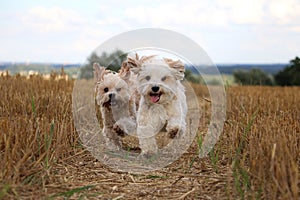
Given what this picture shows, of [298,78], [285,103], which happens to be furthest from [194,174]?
[298,78]

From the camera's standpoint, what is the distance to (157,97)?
4.51 m

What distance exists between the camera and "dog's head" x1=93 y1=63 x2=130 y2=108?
204 inches

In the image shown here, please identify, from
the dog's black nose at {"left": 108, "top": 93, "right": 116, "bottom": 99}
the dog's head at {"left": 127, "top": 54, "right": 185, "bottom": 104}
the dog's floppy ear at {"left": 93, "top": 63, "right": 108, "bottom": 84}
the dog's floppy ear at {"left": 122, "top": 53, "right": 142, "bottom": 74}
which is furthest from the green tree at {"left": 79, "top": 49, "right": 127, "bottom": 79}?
the dog's head at {"left": 127, "top": 54, "right": 185, "bottom": 104}

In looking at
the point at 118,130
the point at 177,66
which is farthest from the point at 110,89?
the point at 177,66

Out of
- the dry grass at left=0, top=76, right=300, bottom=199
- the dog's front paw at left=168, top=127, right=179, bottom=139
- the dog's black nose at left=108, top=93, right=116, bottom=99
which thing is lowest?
the dry grass at left=0, top=76, right=300, bottom=199

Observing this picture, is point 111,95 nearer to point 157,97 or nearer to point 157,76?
point 157,97

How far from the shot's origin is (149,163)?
452 centimetres

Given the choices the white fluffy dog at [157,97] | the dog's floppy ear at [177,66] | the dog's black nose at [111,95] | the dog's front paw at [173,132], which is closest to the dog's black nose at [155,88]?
the white fluffy dog at [157,97]

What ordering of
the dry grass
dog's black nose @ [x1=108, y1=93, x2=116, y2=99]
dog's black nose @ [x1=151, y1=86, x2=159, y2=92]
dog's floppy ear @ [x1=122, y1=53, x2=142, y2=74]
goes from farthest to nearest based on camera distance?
dog's black nose @ [x1=108, y1=93, x2=116, y2=99], dog's floppy ear @ [x1=122, y1=53, x2=142, y2=74], dog's black nose @ [x1=151, y1=86, x2=159, y2=92], the dry grass

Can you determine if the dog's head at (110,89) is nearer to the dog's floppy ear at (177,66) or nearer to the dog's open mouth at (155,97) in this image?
the dog's open mouth at (155,97)

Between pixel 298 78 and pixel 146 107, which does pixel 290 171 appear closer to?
pixel 146 107

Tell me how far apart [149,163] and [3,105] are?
3069 mm

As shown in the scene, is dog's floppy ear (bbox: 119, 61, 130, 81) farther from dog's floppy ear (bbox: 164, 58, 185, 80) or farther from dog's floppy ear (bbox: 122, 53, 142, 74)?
dog's floppy ear (bbox: 164, 58, 185, 80)

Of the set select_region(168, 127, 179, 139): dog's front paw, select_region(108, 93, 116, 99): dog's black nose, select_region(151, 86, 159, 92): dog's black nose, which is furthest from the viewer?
select_region(108, 93, 116, 99): dog's black nose
